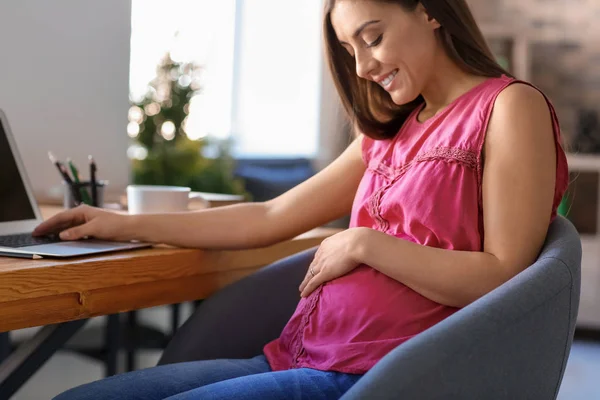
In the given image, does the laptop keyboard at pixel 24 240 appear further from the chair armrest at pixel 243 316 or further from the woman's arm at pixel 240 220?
the chair armrest at pixel 243 316

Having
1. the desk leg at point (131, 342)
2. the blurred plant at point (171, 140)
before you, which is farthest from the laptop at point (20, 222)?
the blurred plant at point (171, 140)

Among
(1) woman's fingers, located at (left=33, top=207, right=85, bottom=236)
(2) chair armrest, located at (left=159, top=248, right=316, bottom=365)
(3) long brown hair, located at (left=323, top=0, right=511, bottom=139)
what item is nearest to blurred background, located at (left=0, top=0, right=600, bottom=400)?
(1) woman's fingers, located at (left=33, top=207, right=85, bottom=236)

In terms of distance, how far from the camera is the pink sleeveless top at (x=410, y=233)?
1.17m

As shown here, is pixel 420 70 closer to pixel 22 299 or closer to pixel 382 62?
pixel 382 62

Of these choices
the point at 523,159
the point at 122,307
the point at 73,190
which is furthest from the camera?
the point at 73,190

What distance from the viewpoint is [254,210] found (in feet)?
4.94

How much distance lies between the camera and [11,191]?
4.82 feet

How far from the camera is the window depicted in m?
4.57

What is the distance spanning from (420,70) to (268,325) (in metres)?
0.56

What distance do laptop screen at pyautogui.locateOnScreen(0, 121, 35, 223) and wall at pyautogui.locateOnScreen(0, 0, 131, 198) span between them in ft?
1.35

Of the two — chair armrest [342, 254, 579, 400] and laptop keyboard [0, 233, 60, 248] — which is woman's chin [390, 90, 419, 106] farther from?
laptop keyboard [0, 233, 60, 248]

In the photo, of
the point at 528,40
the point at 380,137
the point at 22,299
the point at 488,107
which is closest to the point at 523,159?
the point at 488,107

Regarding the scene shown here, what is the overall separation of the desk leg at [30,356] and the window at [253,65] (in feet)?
10.2

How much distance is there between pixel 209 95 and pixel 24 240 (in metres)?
3.55
